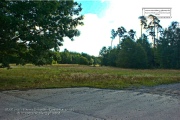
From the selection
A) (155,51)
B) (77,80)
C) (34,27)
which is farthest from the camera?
(155,51)

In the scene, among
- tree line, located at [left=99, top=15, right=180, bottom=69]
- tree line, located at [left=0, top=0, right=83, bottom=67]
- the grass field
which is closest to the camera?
tree line, located at [left=0, top=0, right=83, bottom=67]

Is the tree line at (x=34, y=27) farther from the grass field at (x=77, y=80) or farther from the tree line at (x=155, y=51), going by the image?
the tree line at (x=155, y=51)

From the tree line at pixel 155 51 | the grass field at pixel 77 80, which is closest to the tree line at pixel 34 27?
the grass field at pixel 77 80

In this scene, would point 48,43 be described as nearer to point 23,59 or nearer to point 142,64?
point 23,59

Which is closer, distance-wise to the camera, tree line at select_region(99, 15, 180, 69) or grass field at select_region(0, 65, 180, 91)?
grass field at select_region(0, 65, 180, 91)

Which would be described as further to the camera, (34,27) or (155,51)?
(155,51)

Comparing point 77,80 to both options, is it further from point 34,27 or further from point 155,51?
point 155,51

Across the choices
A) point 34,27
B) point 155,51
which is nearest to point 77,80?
point 34,27

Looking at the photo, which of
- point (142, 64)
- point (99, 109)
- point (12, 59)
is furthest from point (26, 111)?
point (142, 64)

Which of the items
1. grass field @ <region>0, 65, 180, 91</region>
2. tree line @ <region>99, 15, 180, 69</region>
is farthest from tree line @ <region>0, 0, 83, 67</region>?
tree line @ <region>99, 15, 180, 69</region>

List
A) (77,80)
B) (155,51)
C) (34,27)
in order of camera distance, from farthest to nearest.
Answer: (155,51) < (77,80) < (34,27)

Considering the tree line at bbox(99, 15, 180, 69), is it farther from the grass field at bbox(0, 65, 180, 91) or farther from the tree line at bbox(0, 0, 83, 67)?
the tree line at bbox(0, 0, 83, 67)

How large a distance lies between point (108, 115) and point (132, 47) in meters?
59.7

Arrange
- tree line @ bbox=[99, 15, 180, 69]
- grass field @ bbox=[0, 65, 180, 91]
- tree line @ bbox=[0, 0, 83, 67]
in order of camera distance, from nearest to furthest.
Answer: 1. tree line @ bbox=[0, 0, 83, 67]
2. grass field @ bbox=[0, 65, 180, 91]
3. tree line @ bbox=[99, 15, 180, 69]
